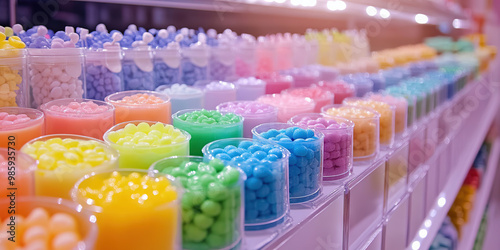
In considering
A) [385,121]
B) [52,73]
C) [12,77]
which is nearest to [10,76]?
[12,77]

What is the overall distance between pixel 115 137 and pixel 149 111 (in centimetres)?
24

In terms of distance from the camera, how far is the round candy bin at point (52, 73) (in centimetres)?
113

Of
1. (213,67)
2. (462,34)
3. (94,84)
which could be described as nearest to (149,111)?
(94,84)

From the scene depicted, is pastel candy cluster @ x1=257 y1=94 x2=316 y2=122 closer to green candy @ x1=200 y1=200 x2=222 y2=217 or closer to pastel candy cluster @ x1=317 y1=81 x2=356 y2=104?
pastel candy cluster @ x1=317 y1=81 x2=356 y2=104

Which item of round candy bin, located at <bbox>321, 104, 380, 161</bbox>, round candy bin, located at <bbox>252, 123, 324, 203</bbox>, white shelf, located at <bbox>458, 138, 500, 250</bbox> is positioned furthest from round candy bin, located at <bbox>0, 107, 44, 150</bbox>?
white shelf, located at <bbox>458, 138, 500, 250</bbox>

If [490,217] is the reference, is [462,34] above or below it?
above

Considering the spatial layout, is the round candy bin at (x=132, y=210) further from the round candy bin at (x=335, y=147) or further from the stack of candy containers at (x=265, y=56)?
the stack of candy containers at (x=265, y=56)

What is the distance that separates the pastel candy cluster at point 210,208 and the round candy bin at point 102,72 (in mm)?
601

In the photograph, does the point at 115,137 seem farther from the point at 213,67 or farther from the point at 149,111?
the point at 213,67

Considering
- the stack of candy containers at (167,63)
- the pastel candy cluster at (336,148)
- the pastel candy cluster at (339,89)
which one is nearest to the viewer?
the pastel candy cluster at (336,148)

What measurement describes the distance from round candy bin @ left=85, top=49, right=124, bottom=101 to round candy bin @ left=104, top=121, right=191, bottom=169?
318 mm

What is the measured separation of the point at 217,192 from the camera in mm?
782

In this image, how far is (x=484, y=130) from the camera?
3854mm

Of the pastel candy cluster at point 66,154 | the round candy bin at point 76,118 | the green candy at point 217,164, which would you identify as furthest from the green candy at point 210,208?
the round candy bin at point 76,118
